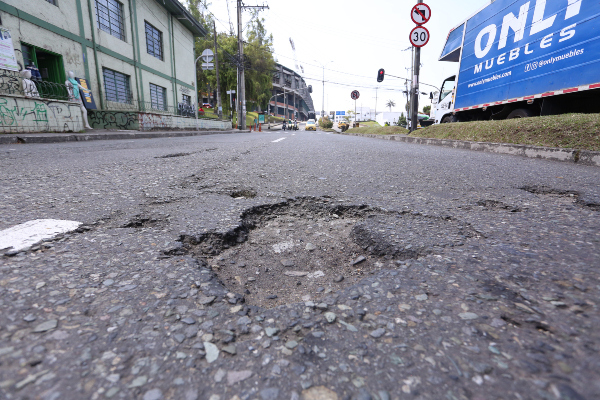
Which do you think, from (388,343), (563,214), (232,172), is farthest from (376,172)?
(388,343)

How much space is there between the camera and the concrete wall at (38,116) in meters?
7.48

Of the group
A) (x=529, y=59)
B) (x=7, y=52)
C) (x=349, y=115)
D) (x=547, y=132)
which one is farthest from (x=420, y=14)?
(x=349, y=115)

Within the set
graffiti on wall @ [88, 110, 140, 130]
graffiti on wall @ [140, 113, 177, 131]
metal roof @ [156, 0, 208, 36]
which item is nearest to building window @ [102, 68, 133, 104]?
graffiti on wall @ [88, 110, 140, 130]

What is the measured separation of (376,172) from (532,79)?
6527mm

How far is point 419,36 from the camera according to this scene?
11211 millimetres

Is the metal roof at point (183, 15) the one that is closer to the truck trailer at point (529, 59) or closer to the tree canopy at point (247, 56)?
the tree canopy at point (247, 56)

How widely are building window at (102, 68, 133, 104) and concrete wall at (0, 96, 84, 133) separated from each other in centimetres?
417

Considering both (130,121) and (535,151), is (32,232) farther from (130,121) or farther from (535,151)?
(130,121)

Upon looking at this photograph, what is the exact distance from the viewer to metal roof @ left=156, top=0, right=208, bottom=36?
17.3 m

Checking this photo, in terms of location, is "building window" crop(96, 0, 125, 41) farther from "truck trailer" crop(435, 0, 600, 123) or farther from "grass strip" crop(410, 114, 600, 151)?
"grass strip" crop(410, 114, 600, 151)

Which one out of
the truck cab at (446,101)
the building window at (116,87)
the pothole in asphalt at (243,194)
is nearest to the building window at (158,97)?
the building window at (116,87)

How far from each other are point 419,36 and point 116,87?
12.7 meters

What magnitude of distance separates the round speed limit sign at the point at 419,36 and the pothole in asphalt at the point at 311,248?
11.4m

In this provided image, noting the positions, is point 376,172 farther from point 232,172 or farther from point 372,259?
point 372,259
